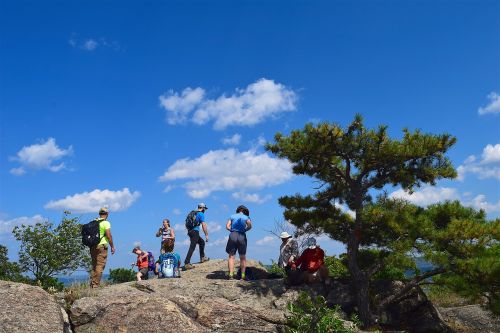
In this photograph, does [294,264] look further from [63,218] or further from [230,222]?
[63,218]

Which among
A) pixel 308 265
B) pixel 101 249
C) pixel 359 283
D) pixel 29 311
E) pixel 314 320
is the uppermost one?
pixel 101 249

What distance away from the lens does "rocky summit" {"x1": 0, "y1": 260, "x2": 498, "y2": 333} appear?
8.71m

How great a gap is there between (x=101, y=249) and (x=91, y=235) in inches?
17.8

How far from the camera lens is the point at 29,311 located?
8555 millimetres

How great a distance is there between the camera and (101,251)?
11656 mm

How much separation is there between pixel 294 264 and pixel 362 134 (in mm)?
4020

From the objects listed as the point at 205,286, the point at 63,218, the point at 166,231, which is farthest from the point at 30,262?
the point at 205,286

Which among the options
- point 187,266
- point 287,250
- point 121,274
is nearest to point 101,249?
point 187,266

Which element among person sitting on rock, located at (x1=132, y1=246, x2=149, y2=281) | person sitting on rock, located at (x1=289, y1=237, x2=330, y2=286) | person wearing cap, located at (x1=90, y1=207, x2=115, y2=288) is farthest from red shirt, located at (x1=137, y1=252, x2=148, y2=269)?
person sitting on rock, located at (x1=289, y1=237, x2=330, y2=286)

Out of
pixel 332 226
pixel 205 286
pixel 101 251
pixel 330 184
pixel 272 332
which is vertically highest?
pixel 330 184

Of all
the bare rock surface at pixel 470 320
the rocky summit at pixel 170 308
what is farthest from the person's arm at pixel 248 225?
the bare rock surface at pixel 470 320

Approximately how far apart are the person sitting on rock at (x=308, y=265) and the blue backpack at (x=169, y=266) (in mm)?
3347

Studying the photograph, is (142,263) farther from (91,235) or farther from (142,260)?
(91,235)

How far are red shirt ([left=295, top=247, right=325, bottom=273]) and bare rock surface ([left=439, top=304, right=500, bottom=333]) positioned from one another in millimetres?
5775
